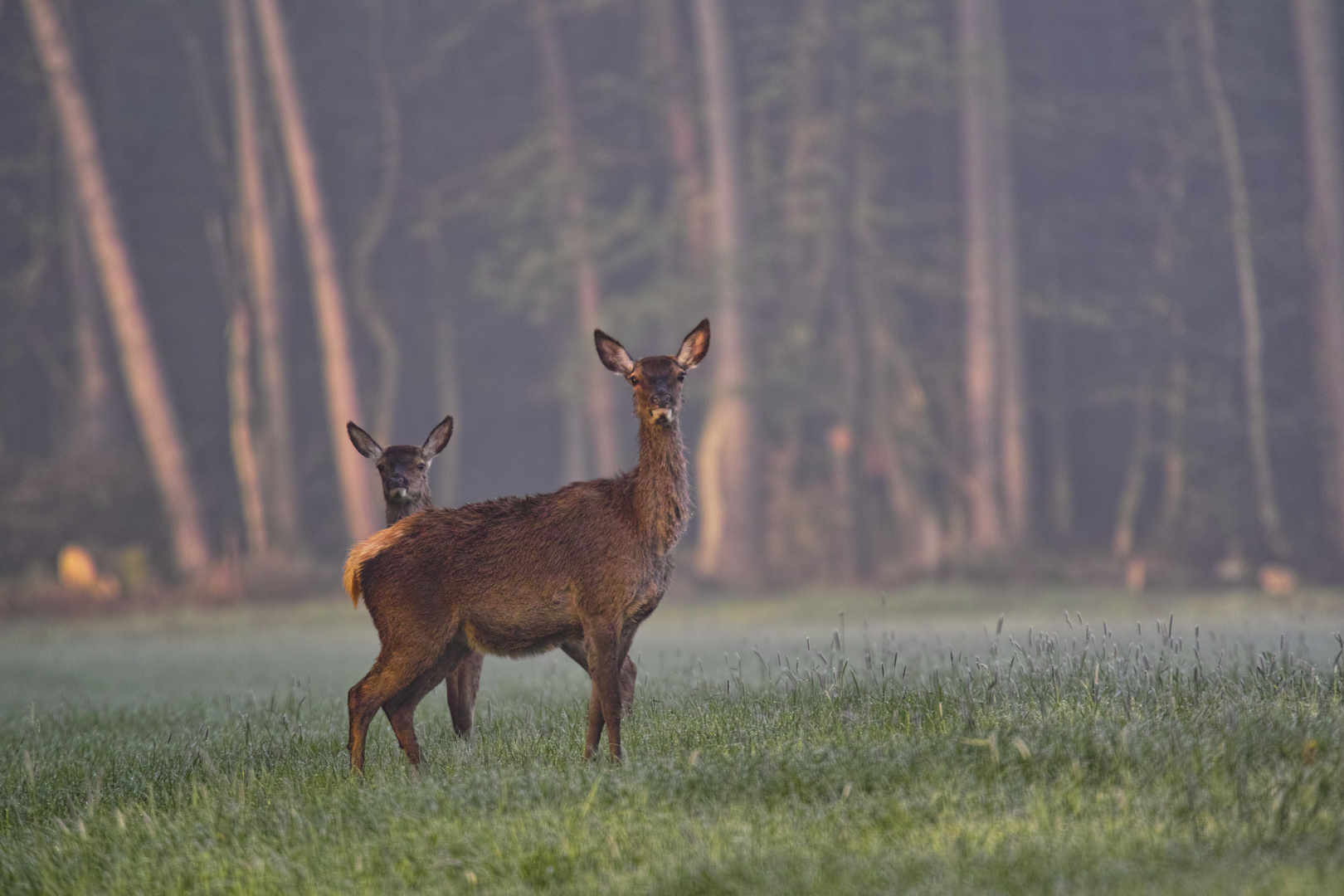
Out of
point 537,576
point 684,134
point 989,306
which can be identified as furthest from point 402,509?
point 684,134

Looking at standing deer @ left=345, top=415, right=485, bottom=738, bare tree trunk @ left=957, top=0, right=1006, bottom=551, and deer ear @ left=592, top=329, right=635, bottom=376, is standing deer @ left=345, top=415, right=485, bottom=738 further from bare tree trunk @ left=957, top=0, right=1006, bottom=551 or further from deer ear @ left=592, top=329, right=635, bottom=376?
bare tree trunk @ left=957, top=0, right=1006, bottom=551

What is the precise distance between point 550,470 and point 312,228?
56.0 feet

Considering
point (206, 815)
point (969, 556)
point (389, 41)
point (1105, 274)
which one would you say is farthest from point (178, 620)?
point (1105, 274)

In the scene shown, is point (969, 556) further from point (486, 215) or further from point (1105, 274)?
Answer: point (486, 215)

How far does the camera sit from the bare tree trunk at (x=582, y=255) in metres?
34.4

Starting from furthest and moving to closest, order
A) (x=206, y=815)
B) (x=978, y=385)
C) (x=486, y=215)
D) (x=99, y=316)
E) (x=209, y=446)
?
1. (x=486, y=215)
2. (x=209, y=446)
3. (x=99, y=316)
4. (x=978, y=385)
5. (x=206, y=815)

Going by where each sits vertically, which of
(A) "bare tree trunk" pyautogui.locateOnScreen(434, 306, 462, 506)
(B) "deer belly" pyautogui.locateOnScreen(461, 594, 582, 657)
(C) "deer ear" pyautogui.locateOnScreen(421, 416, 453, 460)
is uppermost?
(A) "bare tree trunk" pyautogui.locateOnScreen(434, 306, 462, 506)

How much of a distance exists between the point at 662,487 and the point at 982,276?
23.9m

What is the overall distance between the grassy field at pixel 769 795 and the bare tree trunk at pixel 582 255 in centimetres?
2407

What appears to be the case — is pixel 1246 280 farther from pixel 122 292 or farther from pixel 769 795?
pixel 769 795

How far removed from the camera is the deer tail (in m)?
8.19

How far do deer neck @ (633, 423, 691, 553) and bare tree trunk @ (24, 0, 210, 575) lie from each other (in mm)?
23973

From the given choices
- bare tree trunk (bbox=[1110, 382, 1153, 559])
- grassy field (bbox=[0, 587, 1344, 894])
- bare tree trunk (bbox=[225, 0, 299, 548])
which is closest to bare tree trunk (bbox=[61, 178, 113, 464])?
bare tree trunk (bbox=[225, 0, 299, 548])

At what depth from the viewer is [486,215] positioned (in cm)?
3950
